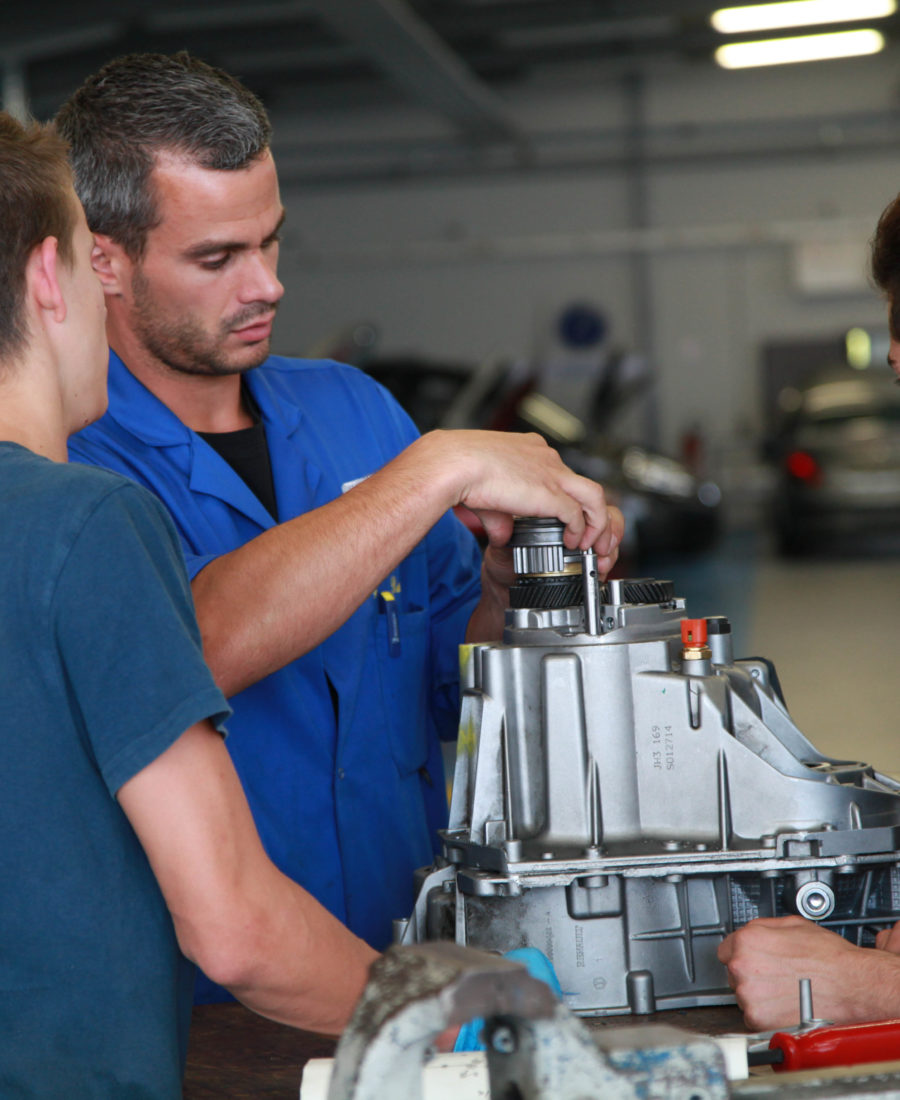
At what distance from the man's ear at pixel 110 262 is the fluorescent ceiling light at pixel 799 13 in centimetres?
950

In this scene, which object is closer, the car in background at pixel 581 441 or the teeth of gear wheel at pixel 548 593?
the teeth of gear wheel at pixel 548 593

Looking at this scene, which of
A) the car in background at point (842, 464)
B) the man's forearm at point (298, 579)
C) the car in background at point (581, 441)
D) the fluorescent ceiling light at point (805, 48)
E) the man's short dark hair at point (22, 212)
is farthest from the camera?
the fluorescent ceiling light at point (805, 48)

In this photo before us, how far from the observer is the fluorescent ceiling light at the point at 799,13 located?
9828mm

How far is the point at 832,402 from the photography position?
979 cm

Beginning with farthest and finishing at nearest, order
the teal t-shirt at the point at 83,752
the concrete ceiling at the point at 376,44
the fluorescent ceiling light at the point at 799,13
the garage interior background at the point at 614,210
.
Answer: the garage interior background at the point at 614,210
the fluorescent ceiling light at the point at 799,13
the concrete ceiling at the point at 376,44
the teal t-shirt at the point at 83,752

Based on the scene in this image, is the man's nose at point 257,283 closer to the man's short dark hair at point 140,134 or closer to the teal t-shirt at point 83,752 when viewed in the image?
the man's short dark hair at point 140,134

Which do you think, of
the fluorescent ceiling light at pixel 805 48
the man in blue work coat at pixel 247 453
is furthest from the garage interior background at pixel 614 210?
the man in blue work coat at pixel 247 453

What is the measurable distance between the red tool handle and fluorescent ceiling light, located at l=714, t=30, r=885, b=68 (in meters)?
11.2

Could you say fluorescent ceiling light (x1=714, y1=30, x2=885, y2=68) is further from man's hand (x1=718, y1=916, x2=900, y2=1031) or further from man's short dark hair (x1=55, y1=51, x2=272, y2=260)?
man's hand (x1=718, y1=916, x2=900, y2=1031)

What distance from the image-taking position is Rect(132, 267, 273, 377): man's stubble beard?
1621 millimetres

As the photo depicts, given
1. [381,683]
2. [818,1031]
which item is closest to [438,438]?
[381,683]

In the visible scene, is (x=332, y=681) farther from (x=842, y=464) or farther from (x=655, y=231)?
(x=655, y=231)

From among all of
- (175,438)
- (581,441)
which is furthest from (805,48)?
(175,438)

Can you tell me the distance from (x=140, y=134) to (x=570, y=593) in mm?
805
